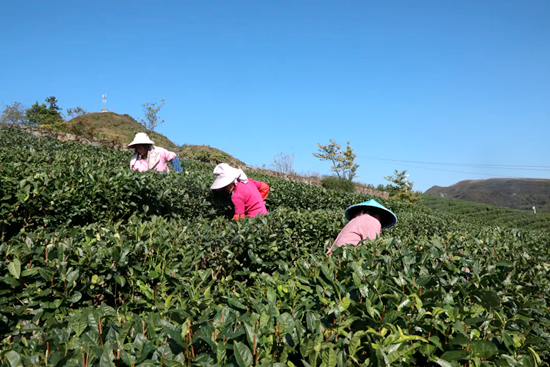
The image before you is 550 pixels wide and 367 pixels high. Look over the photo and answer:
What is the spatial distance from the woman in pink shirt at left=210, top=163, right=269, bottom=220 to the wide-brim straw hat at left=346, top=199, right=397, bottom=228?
1440mm

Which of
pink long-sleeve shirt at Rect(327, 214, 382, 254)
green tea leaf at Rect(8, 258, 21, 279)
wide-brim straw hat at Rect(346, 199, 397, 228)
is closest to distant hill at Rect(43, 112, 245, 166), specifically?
wide-brim straw hat at Rect(346, 199, 397, 228)

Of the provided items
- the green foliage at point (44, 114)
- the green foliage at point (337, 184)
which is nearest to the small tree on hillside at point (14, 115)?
the green foliage at point (44, 114)

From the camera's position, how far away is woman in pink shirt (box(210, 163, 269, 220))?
5.41 meters

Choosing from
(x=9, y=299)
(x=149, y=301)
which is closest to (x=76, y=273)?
(x=9, y=299)

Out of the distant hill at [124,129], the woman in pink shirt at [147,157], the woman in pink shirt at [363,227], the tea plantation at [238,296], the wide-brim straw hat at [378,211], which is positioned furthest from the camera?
the distant hill at [124,129]

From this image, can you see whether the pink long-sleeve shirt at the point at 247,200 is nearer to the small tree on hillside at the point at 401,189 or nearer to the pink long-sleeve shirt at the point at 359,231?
the pink long-sleeve shirt at the point at 359,231

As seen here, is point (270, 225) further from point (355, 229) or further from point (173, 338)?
point (173, 338)

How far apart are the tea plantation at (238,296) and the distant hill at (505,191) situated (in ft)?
129

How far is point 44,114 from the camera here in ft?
109

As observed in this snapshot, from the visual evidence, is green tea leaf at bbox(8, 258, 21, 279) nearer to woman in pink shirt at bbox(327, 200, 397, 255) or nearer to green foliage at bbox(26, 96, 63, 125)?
woman in pink shirt at bbox(327, 200, 397, 255)

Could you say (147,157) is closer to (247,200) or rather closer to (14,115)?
(247,200)

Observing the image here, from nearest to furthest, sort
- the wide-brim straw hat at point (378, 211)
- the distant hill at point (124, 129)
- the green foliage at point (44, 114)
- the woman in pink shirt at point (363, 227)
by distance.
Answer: the woman in pink shirt at point (363, 227) → the wide-brim straw hat at point (378, 211) → the distant hill at point (124, 129) → the green foliage at point (44, 114)

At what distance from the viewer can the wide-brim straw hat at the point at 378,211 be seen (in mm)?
4273

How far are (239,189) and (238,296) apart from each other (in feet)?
11.3
